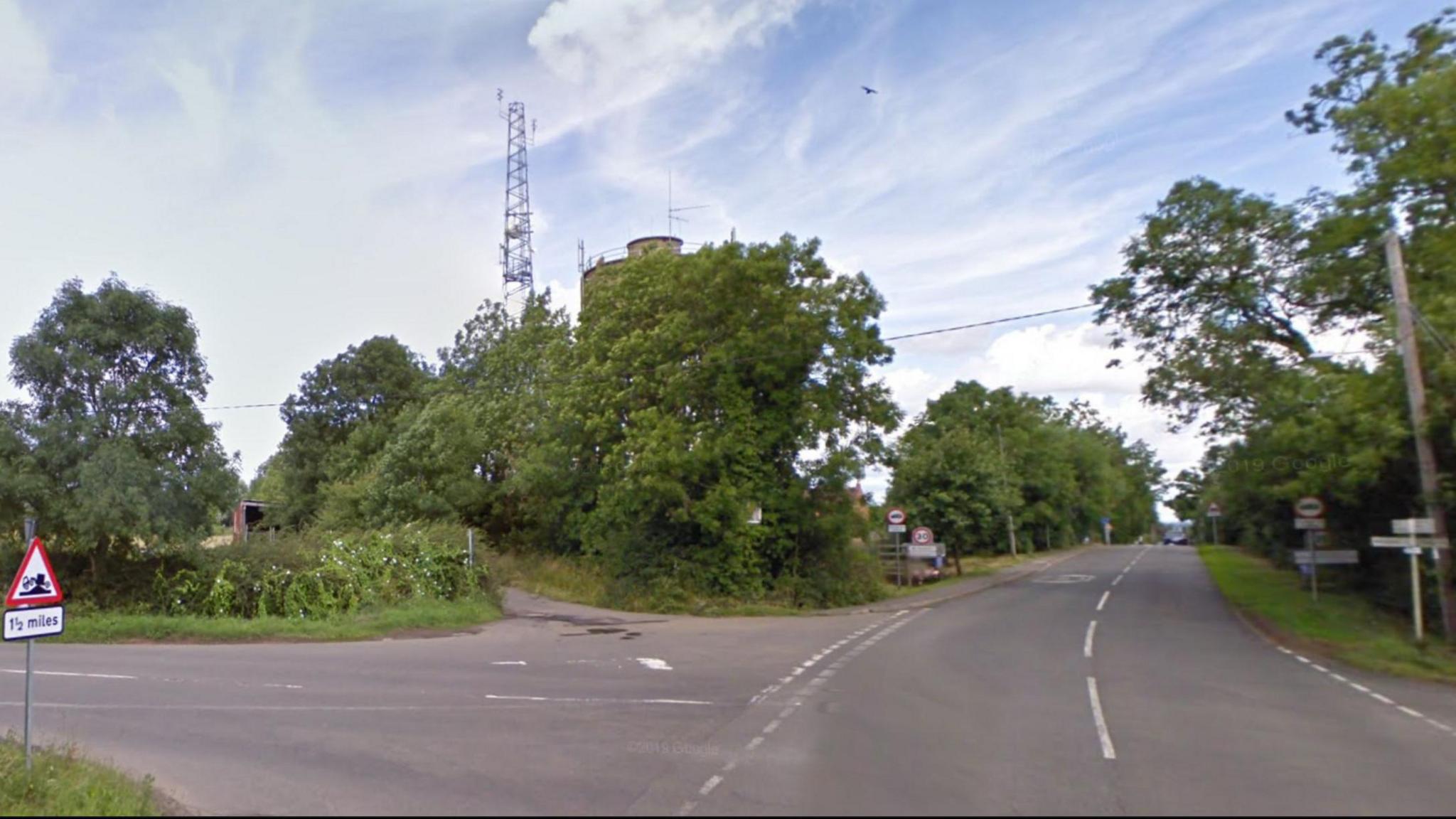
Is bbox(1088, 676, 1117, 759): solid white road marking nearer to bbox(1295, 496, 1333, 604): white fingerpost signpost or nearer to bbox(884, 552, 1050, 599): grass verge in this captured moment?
bbox(1295, 496, 1333, 604): white fingerpost signpost

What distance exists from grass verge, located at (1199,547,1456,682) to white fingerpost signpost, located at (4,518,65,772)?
683 inches

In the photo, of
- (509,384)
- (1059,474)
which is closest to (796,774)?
(509,384)

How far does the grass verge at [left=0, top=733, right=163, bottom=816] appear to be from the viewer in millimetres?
7238

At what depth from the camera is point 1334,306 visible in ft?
78.0

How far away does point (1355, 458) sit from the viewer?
683 inches

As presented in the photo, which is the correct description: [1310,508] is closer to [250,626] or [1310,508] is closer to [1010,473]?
[250,626]

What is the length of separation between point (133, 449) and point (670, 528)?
13106 mm

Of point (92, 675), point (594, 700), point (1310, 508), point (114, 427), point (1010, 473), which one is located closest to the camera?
point (594, 700)

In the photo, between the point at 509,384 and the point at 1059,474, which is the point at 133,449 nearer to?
the point at 509,384

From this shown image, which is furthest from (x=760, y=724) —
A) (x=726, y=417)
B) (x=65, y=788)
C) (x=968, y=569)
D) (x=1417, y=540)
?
(x=968, y=569)

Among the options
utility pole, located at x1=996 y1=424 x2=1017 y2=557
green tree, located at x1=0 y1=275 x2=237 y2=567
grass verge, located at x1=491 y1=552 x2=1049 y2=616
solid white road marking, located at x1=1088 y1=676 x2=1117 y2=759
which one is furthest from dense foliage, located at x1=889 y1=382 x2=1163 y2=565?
green tree, located at x1=0 y1=275 x2=237 y2=567

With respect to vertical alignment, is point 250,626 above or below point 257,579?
below

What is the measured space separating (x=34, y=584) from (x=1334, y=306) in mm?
25648

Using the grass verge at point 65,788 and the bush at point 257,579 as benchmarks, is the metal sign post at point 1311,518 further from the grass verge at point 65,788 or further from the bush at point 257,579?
the grass verge at point 65,788
